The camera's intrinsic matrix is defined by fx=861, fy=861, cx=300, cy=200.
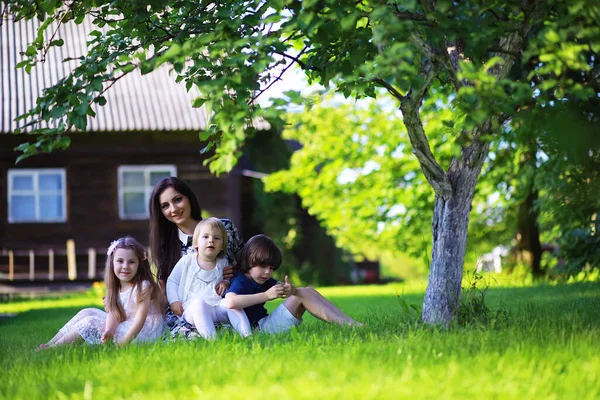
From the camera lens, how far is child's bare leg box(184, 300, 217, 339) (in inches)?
222

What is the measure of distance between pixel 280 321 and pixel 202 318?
61 cm

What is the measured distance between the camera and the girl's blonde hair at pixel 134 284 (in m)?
5.97

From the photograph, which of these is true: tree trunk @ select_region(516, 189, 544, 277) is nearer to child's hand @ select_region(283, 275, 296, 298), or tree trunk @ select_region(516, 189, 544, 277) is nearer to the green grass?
the green grass

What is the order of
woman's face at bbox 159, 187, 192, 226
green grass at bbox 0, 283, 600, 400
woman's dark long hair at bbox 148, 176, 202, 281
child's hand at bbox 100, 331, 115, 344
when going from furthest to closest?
woman's dark long hair at bbox 148, 176, 202, 281 < woman's face at bbox 159, 187, 192, 226 < child's hand at bbox 100, 331, 115, 344 < green grass at bbox 0, 283, 600, 400

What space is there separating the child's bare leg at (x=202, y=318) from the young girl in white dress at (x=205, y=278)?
0.08 meters

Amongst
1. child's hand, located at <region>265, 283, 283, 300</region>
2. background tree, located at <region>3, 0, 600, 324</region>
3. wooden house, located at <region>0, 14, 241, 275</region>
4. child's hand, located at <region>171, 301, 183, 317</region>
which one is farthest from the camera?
wooden house, located at <region>0, 14, 241, 275</region>

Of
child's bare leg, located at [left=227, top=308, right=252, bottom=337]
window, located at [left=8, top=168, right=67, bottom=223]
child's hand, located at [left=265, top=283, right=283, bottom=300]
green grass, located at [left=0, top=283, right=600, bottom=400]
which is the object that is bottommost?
green grass, located at [left=0, top=283, right=600, bottom=400]

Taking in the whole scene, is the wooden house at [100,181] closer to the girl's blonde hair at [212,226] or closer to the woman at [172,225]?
the woman at [172,225]

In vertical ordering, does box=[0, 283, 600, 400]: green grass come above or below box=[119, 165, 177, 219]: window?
below

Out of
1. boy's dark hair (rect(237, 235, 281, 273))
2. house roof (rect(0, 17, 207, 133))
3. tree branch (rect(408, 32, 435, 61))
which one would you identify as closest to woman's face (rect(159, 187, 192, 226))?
boy's dark hair (rect(237, 235, 281, 273))

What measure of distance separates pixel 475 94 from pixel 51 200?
50.6ft

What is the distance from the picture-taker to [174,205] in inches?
250

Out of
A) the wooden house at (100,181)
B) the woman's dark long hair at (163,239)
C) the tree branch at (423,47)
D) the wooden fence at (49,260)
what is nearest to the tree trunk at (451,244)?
the tree branch at (423,47)

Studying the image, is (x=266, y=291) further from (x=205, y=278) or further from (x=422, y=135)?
(x=422, y=135)
